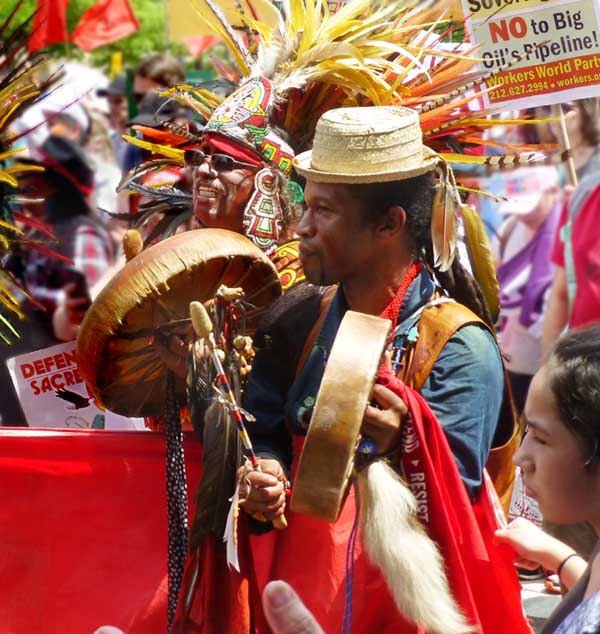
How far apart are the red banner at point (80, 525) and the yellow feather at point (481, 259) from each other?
38.4 inches

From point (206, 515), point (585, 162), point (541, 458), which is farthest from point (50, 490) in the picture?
point (585, 162)

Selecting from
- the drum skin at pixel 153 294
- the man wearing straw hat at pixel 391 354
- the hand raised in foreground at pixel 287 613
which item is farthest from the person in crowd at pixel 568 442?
the drum skin at pixel 153 294

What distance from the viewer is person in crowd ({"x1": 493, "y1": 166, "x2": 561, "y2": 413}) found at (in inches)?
275

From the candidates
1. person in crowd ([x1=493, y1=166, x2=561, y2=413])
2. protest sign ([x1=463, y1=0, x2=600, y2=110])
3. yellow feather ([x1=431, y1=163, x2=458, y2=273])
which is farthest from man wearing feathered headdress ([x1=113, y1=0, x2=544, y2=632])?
person in crowd ([x1=493, y1=166, x2=561, y2=413])

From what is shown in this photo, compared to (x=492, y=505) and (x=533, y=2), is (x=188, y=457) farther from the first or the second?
(x=533, y=2)

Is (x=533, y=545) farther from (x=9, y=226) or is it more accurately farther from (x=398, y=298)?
(x=9, y=226)

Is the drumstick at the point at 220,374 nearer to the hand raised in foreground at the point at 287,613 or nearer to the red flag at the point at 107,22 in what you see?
the hand raised in foreground at the point at 287,613

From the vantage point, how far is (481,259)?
13.4ft

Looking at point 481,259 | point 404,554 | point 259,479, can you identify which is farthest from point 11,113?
point 404,554

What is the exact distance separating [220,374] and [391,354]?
415 millimetres

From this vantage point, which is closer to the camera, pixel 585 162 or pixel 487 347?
pixel 487 347

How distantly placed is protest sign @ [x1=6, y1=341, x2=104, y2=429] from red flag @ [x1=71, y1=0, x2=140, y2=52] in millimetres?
9507

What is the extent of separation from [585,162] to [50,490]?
3471 mm

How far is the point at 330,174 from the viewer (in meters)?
3.18
